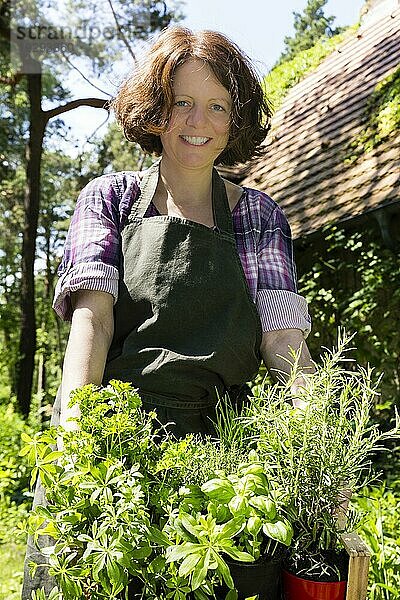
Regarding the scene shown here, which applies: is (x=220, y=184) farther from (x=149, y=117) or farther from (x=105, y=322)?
(x=105, y=322)

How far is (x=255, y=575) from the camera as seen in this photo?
1105 millimetres

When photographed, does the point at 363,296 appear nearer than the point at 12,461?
Yes

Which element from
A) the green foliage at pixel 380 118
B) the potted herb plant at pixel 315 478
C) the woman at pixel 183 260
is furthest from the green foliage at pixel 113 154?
the potted herb plant at pixel 315 478

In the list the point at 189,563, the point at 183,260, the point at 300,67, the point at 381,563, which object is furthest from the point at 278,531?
the point at 300,67

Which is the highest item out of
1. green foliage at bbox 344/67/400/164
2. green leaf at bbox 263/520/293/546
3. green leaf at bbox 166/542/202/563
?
green foliage at bbox 344/67/400/164

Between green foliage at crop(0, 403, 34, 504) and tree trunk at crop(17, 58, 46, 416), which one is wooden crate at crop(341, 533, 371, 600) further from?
tree trunk at crop(17, 58, 46, 416)

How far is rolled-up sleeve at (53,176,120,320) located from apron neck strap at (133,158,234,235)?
59 millimetres

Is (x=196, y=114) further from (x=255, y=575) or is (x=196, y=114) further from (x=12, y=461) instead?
(x=12, y=461)

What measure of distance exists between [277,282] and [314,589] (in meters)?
0.77

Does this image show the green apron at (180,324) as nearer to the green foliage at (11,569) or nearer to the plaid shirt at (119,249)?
the plaid shirt at (119,249)

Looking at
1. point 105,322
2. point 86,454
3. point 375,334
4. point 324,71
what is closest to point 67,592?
point 86,454

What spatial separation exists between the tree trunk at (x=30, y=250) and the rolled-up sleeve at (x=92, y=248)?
6.80 m

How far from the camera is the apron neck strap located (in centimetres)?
171

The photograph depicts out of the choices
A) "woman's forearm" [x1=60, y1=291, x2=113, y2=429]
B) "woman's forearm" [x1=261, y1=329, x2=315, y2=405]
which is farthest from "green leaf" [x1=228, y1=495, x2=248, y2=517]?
"woman's forearm" [x1=261, y1=329, x2=315, y2=405]
